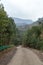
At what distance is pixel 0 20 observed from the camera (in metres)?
25.6

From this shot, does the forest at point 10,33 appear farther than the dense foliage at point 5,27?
Yes

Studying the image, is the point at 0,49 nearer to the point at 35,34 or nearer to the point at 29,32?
the point at 35,34

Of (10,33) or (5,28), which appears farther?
(10,33)

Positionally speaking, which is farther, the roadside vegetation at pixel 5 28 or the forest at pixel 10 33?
the forest at pixel 10 33

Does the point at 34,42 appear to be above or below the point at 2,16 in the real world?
below

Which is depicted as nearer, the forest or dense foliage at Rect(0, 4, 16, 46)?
dense foliage at Rect(0, 4, 16, 46)

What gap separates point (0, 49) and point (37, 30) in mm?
63758

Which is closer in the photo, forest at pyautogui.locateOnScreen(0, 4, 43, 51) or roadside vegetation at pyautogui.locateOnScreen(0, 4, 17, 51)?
roadside vegetation at pyautogui.locateOnScreen(0, 4, 17, 51)

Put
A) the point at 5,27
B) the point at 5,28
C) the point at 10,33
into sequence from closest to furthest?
1. the point at 5,27
2. the point at 5,28
3. the point at 10,33

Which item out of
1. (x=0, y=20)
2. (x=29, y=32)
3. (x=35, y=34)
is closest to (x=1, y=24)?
(x=0, y=20)

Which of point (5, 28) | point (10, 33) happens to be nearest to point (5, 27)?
point (5, 28)

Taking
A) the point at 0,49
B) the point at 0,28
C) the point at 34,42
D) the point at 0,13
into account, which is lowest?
the point at 34,42

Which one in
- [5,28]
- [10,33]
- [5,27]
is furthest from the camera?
[10,33]

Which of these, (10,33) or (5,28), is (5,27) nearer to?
(5,28)
